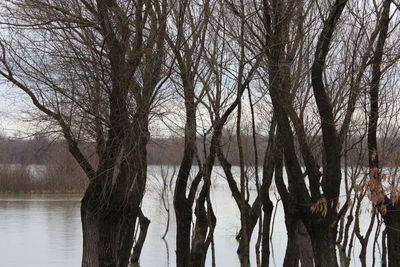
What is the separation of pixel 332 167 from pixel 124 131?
2.19 metres

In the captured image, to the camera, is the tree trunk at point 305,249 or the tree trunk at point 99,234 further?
the tree trunk at point 305,249

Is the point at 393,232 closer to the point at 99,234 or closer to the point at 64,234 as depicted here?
the point at 99,234

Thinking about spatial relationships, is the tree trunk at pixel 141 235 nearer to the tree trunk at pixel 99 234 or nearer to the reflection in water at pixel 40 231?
the reflection in water at pixel 40 231

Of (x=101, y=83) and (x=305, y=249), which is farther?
(x=305, y=249)

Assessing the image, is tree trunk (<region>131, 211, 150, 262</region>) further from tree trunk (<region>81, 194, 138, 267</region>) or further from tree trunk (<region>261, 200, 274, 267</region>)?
tree trunk (<region>81, 194, 138, 267</region>)

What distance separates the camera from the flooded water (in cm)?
1642

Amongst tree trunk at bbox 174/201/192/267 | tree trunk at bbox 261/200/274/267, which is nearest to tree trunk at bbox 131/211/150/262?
tree trunk at bbox 174/201/192/267

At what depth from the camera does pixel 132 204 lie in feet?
24.1

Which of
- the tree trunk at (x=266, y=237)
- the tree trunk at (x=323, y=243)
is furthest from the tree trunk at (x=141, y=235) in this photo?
the tree trunk at (x=323, y=243)

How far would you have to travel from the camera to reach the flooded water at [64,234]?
16.4 metres

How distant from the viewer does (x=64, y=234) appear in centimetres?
2002

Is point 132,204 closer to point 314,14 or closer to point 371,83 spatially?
point 371,83

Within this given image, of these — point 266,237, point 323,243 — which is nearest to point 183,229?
point 266,237

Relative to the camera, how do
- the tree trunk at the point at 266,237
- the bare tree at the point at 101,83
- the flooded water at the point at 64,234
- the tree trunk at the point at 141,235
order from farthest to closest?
1. the flooded water at the point at 64,234
2. the tree trunk at the point at 141,235
3. the tree trunk at the point at 266,237
4. the bare tree at the point at 101,83
